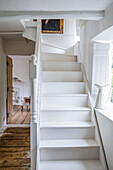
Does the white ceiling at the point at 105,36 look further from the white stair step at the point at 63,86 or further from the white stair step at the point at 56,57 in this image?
the white stair step at the point at 56,57

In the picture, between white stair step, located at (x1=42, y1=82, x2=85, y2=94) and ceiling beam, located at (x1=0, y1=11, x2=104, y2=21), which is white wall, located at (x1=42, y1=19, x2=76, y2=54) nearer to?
white stair step, located at (x1=42, y1=82, x2=85, y2=94)

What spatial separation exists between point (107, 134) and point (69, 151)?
584 mm

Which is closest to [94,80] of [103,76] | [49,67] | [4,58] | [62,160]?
[103,76]

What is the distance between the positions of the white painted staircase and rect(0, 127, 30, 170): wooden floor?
0.62 m

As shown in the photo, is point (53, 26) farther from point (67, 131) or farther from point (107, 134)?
point (107, 134)

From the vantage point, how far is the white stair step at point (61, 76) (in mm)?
3311

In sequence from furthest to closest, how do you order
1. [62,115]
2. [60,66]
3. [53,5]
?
1. [60,66]
2. [62,115]
3. [53,5]

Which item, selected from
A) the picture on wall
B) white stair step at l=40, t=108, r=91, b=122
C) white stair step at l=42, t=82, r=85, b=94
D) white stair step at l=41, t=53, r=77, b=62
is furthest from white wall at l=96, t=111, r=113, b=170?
the picture on wall

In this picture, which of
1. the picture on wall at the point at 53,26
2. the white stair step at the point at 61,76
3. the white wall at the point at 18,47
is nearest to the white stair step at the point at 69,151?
the white stair step at the point at 61,76

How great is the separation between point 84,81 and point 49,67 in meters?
0.83

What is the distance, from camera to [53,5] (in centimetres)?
183

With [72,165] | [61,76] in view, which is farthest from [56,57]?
[72,165]

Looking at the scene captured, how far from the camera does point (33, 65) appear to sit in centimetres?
197

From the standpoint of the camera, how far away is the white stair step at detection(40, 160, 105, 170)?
81.4 inches
